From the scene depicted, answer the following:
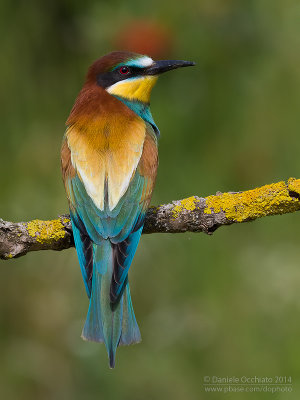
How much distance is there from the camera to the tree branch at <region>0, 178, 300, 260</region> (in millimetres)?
2990

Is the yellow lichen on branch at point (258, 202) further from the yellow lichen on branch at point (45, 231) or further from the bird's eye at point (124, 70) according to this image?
the bird's eye at point (124, 70)

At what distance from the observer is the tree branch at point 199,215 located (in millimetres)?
2990

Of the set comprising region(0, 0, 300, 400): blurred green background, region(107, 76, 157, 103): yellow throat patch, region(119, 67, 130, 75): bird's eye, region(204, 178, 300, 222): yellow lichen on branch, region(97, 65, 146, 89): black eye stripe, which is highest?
region(119, 67, 130, 75): bird's eye

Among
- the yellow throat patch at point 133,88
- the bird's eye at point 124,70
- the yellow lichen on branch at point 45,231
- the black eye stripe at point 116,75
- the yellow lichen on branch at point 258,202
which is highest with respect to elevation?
the bird's eye at point 124,70

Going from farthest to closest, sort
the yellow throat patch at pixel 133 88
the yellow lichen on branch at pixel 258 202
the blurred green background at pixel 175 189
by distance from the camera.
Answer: the blurred green background at pixel 175 189 < the yellow throat patch at pixel 133 88 < the yellow lichen on branch at pixel 258 202

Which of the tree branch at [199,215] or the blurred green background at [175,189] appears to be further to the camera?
the blurred green background at [175,189]

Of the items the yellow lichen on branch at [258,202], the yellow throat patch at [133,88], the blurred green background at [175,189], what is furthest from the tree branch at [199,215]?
the blurred green background at [175,189]

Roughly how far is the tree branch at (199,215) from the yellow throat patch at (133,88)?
82cm

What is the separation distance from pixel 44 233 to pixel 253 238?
1.93 m

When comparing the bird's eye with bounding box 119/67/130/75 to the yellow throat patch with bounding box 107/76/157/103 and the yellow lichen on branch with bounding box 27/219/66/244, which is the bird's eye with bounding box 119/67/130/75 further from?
the yellow lichen on branch with bounding box 27/219/66/244

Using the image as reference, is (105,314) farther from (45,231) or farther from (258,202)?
(258,202)

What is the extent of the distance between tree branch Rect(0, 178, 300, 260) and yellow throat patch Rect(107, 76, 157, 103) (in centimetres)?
82

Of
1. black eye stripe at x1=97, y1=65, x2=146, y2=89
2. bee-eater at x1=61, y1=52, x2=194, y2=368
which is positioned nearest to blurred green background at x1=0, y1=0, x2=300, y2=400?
black eye stripe at x1=97, y1=65, x2=146, y2=89

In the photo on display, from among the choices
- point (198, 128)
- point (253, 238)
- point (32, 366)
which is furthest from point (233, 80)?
point (32, 366)
